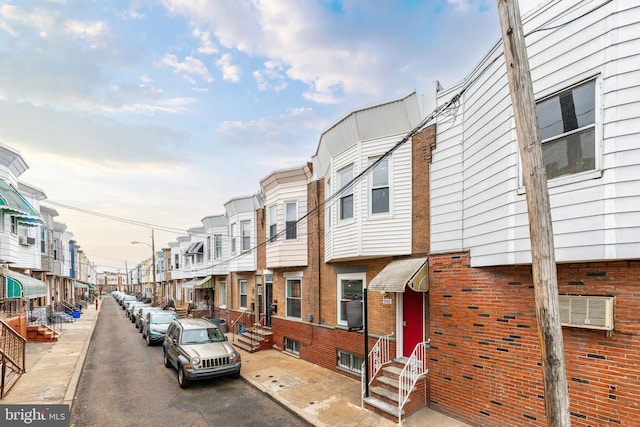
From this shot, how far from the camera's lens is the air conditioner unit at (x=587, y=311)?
470cm

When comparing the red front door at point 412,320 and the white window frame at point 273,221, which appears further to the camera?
the white window frame at point 273,221

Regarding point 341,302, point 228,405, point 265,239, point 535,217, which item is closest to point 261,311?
point 265,239

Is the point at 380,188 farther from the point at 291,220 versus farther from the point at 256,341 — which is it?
the point at 256,341

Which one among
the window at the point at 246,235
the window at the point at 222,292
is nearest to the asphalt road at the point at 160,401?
the window at the point at 246,235

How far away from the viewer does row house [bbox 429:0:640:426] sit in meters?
4.39

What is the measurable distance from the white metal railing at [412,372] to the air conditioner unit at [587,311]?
327cm

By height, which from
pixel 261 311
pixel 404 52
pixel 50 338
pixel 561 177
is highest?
pixel 404 52

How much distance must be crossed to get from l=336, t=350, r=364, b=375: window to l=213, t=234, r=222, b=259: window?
14.5m

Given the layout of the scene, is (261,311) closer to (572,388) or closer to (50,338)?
(50,338)

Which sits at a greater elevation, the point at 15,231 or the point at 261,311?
the point at 15,231

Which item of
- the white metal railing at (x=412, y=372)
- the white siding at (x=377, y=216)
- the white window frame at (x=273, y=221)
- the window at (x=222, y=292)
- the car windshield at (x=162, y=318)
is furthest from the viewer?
the window at (x=222, y=292)

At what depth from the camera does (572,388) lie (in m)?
5.11

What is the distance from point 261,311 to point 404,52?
1345cm

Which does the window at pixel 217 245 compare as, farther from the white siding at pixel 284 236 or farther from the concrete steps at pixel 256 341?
the white siding at pixel 284 236
